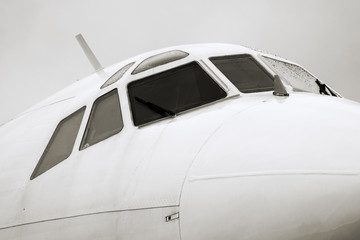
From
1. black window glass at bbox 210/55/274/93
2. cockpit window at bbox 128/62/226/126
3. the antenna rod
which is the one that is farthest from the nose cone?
the antenna rod

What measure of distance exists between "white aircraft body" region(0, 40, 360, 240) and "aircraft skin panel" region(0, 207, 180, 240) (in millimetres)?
12

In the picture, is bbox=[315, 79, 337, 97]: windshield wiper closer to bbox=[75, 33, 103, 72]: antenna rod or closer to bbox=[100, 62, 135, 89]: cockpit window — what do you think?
bbox=[100, 62, 135, 89]: cockpit window

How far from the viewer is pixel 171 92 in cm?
689

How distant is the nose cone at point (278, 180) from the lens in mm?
4051

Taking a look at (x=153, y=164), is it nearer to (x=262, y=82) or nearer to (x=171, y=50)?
(x=262, y=82)

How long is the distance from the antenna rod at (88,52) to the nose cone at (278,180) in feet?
23.9

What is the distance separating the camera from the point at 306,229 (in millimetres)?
4043

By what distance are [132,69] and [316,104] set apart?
116 inches

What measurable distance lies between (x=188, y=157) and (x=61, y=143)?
104 inches

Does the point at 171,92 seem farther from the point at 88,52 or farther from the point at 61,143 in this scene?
the point at 88,52

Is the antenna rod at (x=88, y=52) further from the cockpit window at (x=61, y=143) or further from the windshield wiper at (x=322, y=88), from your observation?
the windshield wiper at (x=322, y=88)

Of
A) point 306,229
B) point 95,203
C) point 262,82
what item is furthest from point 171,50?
point 306,229

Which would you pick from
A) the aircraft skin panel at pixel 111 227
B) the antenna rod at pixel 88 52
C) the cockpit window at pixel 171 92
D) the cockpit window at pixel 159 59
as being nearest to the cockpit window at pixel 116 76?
the cockpit window at pixel 159 59

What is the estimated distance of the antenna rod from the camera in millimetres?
12009
